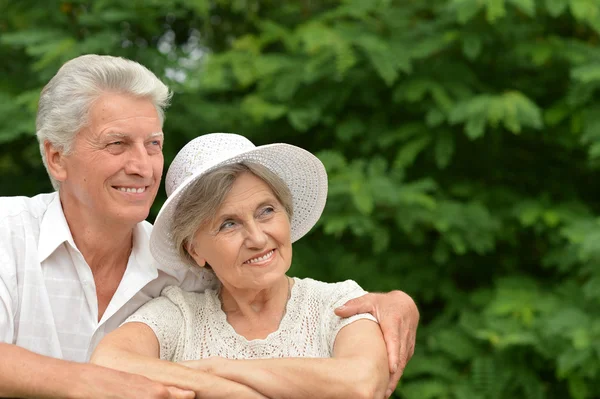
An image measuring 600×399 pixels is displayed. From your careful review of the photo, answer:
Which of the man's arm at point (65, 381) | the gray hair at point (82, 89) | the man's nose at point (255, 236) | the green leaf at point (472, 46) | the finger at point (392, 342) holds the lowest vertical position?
the green leaf at point (472, 46)

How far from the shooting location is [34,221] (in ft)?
8.26

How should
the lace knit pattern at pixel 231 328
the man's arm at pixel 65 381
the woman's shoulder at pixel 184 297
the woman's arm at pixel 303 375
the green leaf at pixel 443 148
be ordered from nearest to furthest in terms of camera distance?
the man's arm at pixel 65 381 < the woman's arm at pixel 303 375 < the lace knit pattern at pixel 231 328 < the woman's shoulder at pixel 184 297 < the green leaf at pixel 443 148

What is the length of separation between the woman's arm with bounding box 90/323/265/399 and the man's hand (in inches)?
16.4

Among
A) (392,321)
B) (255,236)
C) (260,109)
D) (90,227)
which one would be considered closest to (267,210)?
(255,236)

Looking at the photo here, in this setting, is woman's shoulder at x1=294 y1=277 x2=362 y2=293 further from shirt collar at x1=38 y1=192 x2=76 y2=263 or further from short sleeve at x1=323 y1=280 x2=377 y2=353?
shirt collar at x1=38 y1=192 x2=76 y2=263

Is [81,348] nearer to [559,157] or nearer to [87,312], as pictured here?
[87,312]

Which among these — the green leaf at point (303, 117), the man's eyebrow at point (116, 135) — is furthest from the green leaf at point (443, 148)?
the man's eyebrow at point (116, 135)

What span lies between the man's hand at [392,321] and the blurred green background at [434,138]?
158 centimetres

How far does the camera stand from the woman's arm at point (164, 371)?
2070 millimetres

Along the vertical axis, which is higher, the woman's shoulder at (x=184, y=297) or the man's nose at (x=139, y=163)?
the man's nose at (x=139, y=163)

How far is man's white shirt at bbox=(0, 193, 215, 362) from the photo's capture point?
2424mm

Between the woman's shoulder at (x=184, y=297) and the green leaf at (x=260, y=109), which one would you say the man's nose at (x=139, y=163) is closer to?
the woman's shoulder at (x=184, y=297)

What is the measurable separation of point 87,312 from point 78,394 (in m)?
0.54

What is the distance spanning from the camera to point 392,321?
2.36m
